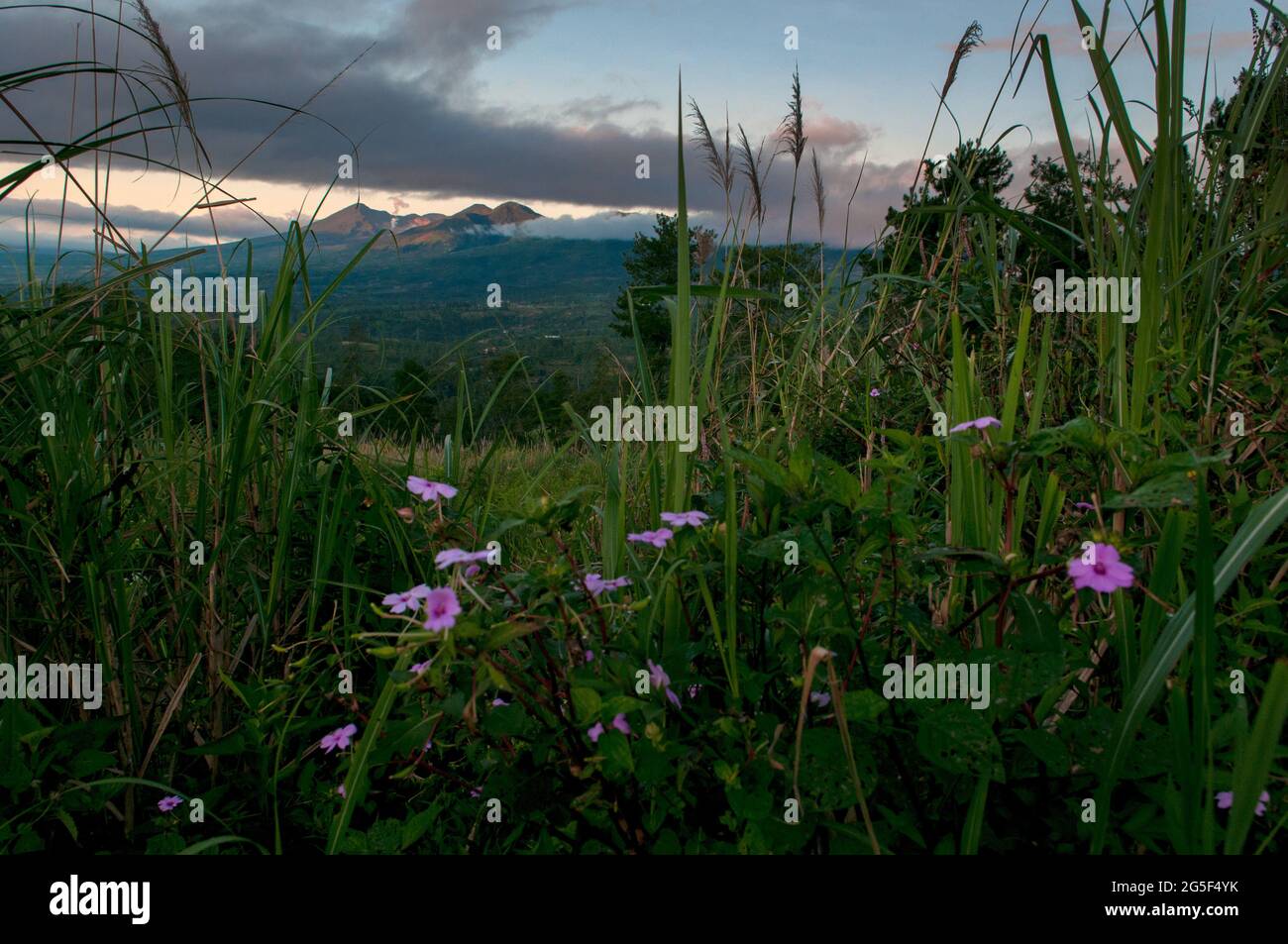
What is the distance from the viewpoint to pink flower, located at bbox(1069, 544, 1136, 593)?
894 mm

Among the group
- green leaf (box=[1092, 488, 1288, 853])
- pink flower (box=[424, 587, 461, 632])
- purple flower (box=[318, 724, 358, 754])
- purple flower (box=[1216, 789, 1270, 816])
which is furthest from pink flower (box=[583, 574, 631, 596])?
purple flower (box=[1216, 789, 1270, 816])

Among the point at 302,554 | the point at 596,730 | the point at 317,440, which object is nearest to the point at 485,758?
the point at 596,730

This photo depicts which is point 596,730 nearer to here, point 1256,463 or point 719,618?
point 719,618

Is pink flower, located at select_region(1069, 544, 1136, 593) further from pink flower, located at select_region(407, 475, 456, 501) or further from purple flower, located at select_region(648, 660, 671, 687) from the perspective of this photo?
Result: pink flower, located at select_region(407, 475, 456, 501)

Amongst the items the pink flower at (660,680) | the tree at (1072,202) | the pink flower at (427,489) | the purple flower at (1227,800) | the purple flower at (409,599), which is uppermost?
the tree at (1072,202)

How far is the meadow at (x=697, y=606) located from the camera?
1.02m

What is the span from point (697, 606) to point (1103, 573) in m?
0.57

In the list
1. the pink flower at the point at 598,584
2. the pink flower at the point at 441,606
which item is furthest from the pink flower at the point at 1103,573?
the pink flower at the point at 441,606

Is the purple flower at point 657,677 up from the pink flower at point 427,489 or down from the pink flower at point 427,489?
down

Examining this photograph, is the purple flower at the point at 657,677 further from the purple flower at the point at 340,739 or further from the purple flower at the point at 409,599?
the purple flower at the point at 340,739

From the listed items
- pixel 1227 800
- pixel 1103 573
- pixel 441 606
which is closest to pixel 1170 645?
pixel 1103 573

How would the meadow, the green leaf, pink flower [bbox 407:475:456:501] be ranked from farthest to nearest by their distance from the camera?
pink flower [bbox 407:475:456:501] → the meadow → the green leaf

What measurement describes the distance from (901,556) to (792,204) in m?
1.82

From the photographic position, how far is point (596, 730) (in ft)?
3.48
